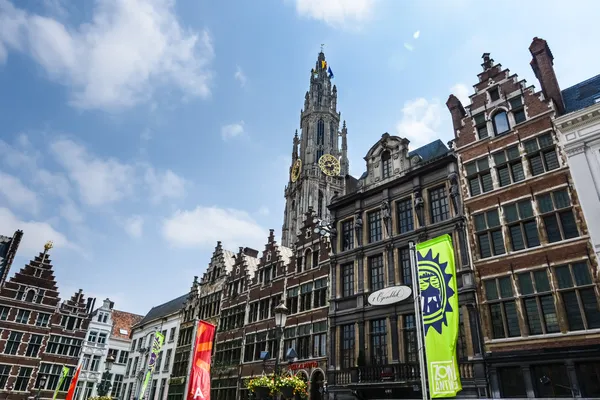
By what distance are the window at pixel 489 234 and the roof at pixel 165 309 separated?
34.8 metres

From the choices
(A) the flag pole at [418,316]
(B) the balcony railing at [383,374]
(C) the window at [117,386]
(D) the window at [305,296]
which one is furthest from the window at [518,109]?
(C) the window at [117,386]

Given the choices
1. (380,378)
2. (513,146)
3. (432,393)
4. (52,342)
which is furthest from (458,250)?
(52,342)

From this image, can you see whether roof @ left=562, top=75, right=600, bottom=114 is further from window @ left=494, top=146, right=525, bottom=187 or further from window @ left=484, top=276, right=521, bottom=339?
window @ left=484, top=276, right=521, bottom=339

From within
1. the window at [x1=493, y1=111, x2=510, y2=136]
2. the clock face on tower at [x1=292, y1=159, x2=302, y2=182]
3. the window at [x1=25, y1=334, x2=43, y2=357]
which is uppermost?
the clock face on tower at [x1=292, y1=159, x2=302, y2=182]

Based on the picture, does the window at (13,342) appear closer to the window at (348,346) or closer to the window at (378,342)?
the window at (348,346)

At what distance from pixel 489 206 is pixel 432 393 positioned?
10.1 metres

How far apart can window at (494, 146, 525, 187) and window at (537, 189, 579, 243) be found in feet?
5.13

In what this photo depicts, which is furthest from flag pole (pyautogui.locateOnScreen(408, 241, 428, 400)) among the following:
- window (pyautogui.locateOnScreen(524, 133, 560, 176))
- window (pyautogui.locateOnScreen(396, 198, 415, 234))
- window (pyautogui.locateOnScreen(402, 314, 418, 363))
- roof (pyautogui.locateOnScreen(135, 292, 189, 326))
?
roof (pyautogui.locateOnScreen(135, 292, 189, 326))

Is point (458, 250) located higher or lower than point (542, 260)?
higher

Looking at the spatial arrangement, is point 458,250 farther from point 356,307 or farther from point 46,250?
point 46,250

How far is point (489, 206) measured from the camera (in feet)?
64.5

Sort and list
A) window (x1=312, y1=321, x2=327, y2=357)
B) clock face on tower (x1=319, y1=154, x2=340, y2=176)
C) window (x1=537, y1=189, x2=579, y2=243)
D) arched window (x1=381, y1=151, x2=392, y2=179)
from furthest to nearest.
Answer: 1. clock face on tower (x1=319, y1=154, x2=340, y2=176)
2. arched window (x1=381, y1=151, x2=392, y2=179)
3. window (x1=312, y1=321, x2=327, y2=357)
4. window (x1=537, y1=189, x2=579, y2=243)

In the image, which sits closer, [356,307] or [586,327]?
[586,327]

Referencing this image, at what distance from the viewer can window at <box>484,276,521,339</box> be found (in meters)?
17.3
